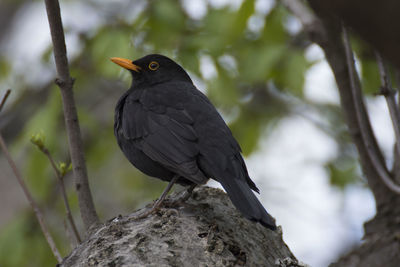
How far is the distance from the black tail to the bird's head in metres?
1.87

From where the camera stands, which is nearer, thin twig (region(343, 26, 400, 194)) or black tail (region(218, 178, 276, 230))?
black tail (region(218, 178, 276, 230))

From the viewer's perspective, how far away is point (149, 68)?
16.8 ft

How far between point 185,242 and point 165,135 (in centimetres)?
122

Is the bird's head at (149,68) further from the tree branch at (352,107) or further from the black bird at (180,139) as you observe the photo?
the tree branch at (352,107)

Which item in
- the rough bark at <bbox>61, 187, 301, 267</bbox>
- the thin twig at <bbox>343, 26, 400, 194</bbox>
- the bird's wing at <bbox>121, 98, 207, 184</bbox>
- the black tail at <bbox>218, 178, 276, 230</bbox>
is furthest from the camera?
the bird's wing at <bbox>121, 98, 207, 184</bbox>

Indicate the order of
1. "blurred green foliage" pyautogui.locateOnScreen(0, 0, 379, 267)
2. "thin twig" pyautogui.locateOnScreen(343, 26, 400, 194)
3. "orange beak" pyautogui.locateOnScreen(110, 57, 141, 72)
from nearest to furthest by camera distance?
"thin twig" pyautogui.locateOnScreen(343, 26, 400, 194) < "orange beak" pyautogui.locateOnScreen(110, 57, 141, 72) < "blurred green foliage" pyautogui.locateOnScreen(0, 0, 379, 267)

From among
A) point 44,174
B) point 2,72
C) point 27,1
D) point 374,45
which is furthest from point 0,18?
point 374,45

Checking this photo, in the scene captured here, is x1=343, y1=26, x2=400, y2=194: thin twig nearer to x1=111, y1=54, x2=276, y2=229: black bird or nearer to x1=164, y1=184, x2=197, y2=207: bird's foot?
x1=111, y1=54, x2=276, y2=229: black bird

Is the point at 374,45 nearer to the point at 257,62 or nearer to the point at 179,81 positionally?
the point at 179,81

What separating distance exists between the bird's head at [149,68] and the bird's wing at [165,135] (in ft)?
1.95

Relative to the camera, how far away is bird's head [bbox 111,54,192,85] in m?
5.06

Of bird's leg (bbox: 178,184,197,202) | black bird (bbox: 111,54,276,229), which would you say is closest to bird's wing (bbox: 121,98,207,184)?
black bird (bbox: 111,54,276,229)

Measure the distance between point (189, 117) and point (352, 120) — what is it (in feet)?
4.19

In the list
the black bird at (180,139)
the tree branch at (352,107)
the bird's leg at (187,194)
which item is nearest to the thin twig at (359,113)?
the tree branch at (352,107)
